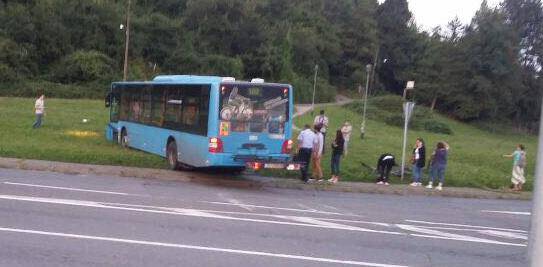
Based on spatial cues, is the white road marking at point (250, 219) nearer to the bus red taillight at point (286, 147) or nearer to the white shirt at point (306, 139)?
the bus red taillight at point (286, 147)

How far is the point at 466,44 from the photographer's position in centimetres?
8856

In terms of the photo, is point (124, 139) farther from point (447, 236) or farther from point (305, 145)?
point (447, 236)

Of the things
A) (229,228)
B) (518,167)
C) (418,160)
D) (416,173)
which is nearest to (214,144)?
(418,160)

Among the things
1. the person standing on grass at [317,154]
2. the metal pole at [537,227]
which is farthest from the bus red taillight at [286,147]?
the metal pole at [537,227]

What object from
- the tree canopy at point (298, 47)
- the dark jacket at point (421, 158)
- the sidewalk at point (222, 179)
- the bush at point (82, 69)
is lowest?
the sidewalk at point (222, 179)

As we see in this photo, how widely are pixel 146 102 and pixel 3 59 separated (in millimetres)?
43621

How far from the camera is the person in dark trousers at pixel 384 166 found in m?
22.1

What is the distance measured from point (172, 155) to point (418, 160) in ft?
24.6

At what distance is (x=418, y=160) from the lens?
22047 mm

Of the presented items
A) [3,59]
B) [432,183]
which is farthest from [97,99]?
[432,183]

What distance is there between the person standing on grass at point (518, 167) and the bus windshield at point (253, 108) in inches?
333

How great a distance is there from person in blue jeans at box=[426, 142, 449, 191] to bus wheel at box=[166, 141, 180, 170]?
7.74 m

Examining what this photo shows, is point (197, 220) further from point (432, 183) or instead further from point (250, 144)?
point (432, 183)

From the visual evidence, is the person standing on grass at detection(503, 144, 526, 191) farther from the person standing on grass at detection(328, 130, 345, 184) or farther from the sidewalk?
the person standing on grass at detection(328, 130, 345, 184)
